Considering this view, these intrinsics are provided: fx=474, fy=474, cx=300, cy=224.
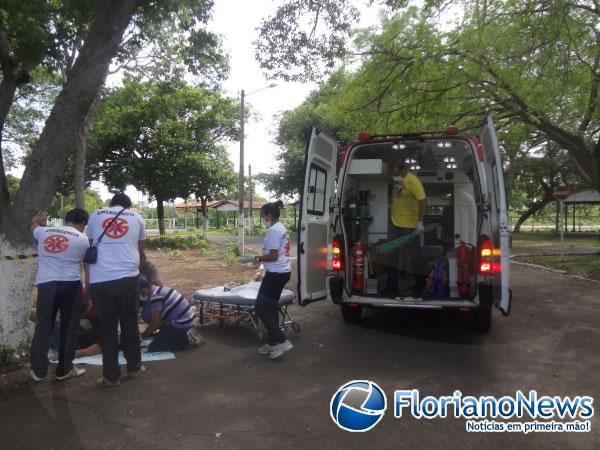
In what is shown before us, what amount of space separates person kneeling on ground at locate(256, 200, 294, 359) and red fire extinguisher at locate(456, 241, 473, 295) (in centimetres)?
196

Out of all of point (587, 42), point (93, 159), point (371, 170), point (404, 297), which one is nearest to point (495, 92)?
point (587, 42)

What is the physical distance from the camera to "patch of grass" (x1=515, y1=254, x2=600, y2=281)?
10759 mm

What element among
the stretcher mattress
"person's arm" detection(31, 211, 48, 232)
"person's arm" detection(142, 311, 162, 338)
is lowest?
"person's arm" detection(142, 311, 162, 338)

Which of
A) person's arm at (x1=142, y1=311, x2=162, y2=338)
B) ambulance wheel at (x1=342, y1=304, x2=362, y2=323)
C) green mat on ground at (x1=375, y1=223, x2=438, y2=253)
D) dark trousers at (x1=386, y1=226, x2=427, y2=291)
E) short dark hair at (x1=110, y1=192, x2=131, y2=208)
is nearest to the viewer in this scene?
short dark hair at (x1=110, y1=192, x2=131, y2=208)

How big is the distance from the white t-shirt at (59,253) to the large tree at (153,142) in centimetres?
1345

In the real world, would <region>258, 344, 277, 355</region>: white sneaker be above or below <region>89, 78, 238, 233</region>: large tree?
below

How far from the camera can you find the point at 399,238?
230 inches

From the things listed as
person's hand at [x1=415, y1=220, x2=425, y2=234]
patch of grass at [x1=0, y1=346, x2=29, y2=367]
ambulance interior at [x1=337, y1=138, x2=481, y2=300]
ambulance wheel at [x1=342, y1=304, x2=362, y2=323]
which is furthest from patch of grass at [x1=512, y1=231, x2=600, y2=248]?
patch of grass at [x1=0, y1=346, x2=29, y2=367]

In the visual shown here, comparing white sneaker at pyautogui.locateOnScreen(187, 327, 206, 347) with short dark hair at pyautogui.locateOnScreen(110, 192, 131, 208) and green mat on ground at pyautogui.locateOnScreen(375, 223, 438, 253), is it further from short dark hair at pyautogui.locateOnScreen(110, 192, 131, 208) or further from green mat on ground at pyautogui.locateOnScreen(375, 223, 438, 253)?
green mat on ground at pyautogui.locateOnScreen(375, 223, 438, 253)

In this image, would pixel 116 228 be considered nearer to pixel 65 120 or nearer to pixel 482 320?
pixel 65 120

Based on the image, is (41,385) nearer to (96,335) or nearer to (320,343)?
(96,335)

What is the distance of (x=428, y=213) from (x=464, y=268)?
6.80 ft

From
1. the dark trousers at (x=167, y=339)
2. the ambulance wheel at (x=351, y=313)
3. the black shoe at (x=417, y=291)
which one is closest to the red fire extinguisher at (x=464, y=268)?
the black shoe at (x=417, y=291)

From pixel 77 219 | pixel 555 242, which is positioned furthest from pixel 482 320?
pixel 555 242
